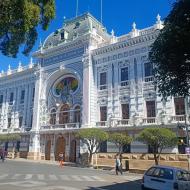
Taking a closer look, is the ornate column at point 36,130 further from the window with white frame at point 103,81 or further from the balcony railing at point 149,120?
the balcony railing at point 149,120

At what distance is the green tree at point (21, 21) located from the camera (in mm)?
10783

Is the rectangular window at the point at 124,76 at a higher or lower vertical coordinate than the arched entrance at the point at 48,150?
higher

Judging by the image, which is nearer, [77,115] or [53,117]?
[77,115]

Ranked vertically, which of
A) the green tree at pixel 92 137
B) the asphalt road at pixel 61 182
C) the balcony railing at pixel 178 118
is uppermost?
the balcony railing at pixel 178 118

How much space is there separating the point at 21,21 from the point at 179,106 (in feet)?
76.4

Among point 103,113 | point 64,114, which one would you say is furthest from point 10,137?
point 103,113

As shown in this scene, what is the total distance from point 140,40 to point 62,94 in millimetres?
14484

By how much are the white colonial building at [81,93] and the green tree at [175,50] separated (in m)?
15.7

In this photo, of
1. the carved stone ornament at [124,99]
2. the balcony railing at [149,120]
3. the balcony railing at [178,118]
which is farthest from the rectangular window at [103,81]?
the balcony railing at [178,118]

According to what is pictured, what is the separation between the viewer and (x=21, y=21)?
11.5m

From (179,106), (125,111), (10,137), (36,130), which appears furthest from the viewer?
(10,137)

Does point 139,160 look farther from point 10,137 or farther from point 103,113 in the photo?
point 10,137

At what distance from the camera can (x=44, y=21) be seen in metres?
12.8

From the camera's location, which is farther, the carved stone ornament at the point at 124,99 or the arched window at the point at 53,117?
the arched window at the point at 53,117
